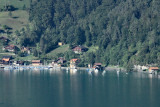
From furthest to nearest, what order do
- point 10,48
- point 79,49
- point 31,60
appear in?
point 10,48 → point 79,49 → point 31,60

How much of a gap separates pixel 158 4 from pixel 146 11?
Result: 13.3 feet

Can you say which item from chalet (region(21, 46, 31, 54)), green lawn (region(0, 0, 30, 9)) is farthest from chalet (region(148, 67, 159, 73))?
green lawn (region(0, 0, 30, 9))

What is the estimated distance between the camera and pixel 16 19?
148 metres

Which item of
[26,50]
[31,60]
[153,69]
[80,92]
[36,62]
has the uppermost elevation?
[26,50]

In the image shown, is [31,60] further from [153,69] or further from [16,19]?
[153,69]

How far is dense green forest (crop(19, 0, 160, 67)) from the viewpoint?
102812mm

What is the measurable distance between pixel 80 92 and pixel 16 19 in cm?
9187

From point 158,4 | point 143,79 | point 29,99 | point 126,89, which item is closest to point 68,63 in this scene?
point 158,4

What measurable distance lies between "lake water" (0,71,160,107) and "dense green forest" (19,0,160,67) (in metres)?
24.3

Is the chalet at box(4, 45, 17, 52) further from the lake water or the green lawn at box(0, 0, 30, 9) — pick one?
the lake water

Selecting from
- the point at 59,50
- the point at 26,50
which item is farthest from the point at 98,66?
the point at 26,50

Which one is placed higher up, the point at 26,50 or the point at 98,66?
the point at 26,50

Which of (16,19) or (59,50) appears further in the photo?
(16,19)

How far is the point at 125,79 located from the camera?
7781 cm
